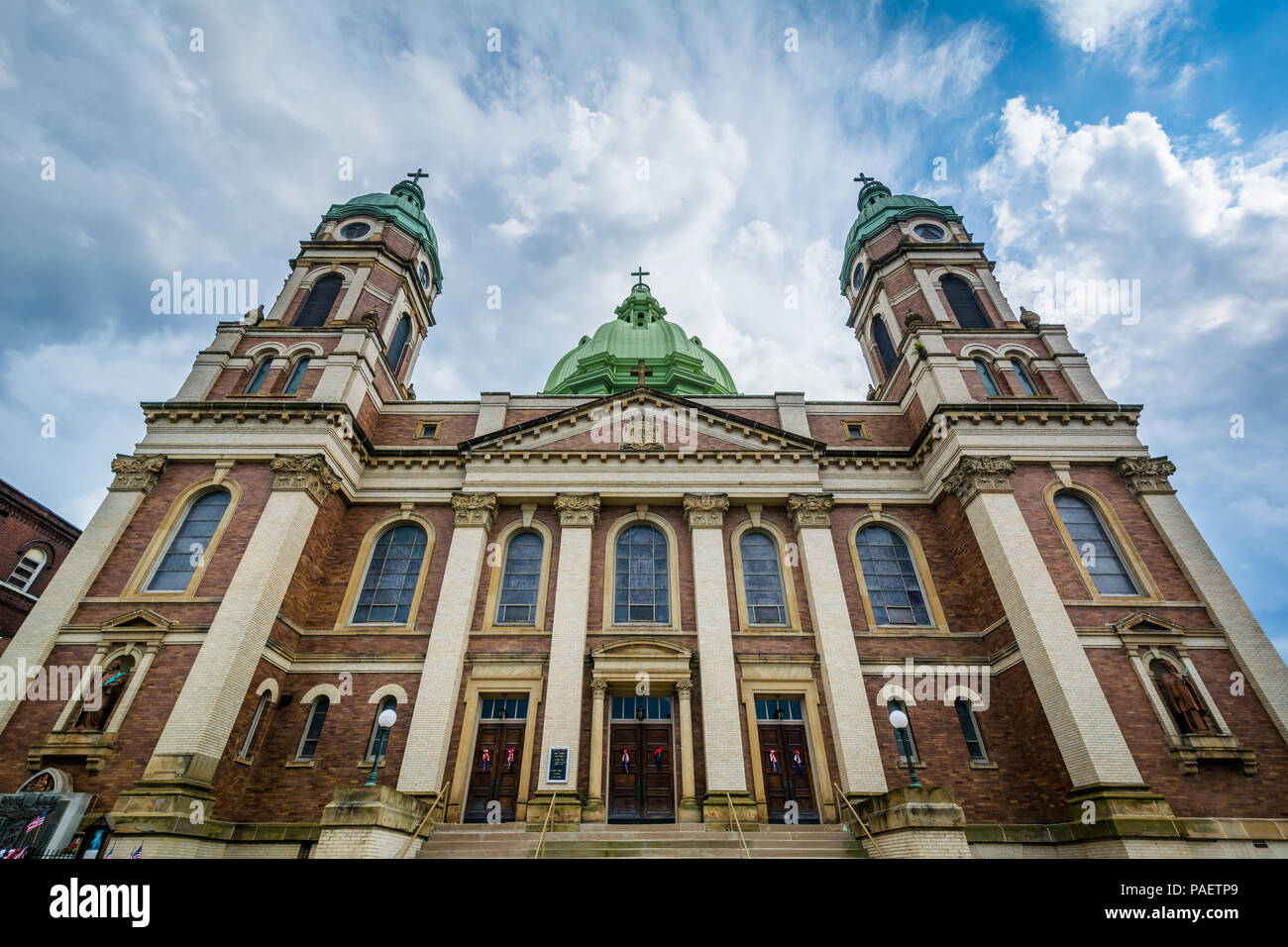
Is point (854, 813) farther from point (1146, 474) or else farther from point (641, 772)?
point (1146, 474)

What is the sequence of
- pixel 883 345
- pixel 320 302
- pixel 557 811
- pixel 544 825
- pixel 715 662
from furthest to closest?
pixel 883 345
pixel 320 302
pixel 715 662
pixel 557 811
pixel 544 825

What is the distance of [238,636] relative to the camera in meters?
16.7

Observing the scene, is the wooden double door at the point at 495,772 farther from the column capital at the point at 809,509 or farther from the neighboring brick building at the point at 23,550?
the neighboring brick building at the point at 23,550

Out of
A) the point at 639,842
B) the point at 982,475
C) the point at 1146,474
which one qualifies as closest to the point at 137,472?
the point at 639,842

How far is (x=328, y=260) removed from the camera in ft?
91.4

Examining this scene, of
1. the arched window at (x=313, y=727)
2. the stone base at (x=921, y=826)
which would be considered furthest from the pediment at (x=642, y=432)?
the stone base at (x=921, y=826)

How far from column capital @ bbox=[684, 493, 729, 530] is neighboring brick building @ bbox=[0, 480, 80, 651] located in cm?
2499

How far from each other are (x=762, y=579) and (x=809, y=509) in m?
2.97

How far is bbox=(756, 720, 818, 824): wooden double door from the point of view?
1708 cm

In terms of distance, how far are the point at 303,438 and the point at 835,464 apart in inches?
734

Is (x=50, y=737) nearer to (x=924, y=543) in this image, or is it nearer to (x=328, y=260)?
(x=328, y=260)

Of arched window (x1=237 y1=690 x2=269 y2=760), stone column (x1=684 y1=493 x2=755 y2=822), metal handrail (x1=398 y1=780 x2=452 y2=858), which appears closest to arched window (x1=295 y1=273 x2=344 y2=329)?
arched window (x1=237 y1=690 x2=269 y2=760)

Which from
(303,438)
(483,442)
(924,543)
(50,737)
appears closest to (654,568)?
(483,442)

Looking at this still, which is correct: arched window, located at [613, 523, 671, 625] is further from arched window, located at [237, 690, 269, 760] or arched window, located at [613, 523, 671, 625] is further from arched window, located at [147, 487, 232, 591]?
arched window, located at [147, 487, 232, 591]
